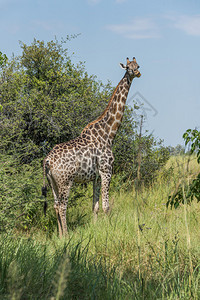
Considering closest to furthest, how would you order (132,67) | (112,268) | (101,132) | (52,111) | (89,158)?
(112,268), (89,158), (101,132), (132,67), (52,111)

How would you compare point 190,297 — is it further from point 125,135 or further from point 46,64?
point 46,64

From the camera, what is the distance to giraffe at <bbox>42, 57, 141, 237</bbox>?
→ 289 inches

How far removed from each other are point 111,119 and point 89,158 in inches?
46.4

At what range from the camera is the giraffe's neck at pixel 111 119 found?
8.20 metres

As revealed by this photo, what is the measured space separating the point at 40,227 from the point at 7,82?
221 inches

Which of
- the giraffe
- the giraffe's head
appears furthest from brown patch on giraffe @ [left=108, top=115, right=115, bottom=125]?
the giraffe's head

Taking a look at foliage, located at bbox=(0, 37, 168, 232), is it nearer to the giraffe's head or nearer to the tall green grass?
the giraffe's head

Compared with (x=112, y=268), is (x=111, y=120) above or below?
above

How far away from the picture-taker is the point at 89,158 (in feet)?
25.3

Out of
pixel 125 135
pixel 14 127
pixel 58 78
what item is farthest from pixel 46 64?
pixel 125 135

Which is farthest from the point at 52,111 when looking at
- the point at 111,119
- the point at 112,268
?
the point at 112,268

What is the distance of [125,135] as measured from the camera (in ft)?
38.3

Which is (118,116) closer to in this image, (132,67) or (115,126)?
(115,126)

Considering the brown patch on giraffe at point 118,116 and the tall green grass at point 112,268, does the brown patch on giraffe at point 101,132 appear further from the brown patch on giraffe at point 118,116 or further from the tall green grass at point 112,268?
the tall green grass at point 112,268
